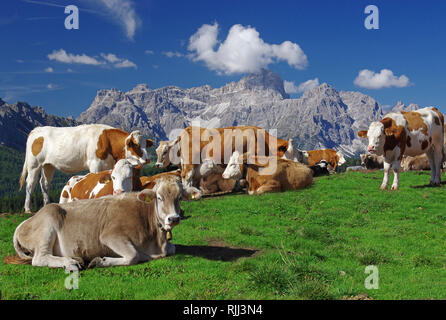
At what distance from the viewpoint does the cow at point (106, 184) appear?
1233 cm

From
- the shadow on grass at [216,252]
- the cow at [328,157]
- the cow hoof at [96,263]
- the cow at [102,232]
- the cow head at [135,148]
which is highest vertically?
the cow head at [135,148]

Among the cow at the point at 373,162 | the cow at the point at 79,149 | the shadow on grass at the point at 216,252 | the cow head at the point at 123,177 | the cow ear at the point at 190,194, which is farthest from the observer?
the cow at the point at 373,162

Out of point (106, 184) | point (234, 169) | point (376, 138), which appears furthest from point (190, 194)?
point (376, 138)

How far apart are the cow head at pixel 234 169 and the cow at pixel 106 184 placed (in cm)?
614

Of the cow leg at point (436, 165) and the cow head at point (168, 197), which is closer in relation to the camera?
the cow head at point (168, 197)

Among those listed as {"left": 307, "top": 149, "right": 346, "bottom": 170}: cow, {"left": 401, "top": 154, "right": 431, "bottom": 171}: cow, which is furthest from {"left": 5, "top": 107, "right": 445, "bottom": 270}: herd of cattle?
{"left": 401, "top": 154, "right": 431, "bottom": 171}: cow

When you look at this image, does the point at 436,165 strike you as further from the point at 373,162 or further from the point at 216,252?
the point at 373,162

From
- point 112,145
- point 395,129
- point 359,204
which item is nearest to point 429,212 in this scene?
point 359,204

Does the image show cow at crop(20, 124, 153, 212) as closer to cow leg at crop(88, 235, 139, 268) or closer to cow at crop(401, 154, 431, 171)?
cow leg at crop(88, 235, 139, 268)

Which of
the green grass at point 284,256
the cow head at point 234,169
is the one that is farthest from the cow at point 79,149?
the cow head at point 234,169

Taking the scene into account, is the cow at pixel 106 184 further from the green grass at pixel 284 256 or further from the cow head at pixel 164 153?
the cow head at pixel 164 153

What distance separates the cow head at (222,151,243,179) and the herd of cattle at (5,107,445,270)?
51 mm

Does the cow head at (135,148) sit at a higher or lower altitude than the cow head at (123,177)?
higher

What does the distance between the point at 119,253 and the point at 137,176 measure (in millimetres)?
6241
